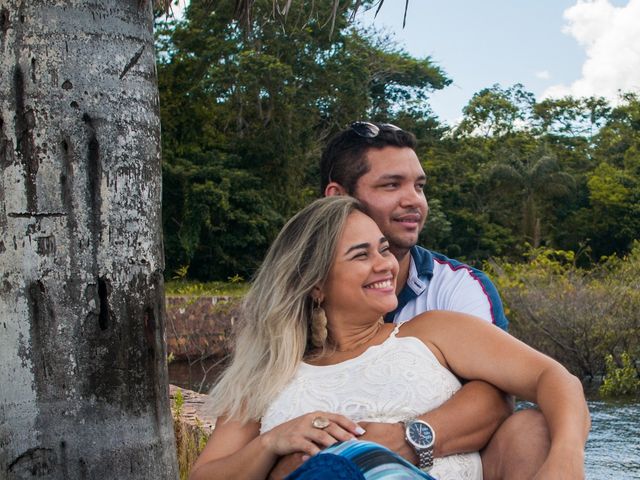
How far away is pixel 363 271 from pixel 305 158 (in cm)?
3099

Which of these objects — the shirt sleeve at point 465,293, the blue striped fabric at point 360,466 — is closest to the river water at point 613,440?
the shirt sleeve at point 465,293

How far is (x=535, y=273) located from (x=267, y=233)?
1728cm

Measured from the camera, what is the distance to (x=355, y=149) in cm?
365

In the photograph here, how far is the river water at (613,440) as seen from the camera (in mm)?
9789

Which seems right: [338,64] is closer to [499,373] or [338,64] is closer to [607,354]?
[607,354]

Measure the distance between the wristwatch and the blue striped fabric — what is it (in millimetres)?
324

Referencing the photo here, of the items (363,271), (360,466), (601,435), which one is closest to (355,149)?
(363,271)

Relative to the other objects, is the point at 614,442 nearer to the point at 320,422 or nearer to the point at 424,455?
the point at 424,455

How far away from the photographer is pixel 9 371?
2.77m

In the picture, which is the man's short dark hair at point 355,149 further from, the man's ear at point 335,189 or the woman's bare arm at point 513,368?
the woman's bare arm at point 513,368

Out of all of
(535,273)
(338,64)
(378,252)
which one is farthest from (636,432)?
(338,64)

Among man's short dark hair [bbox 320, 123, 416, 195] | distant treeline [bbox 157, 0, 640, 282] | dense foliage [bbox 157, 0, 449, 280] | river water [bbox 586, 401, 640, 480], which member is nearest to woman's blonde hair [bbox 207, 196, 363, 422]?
man's short dark hair [bbox 320, 123, 416, 195]

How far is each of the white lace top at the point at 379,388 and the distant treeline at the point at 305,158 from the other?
20683 millimetres

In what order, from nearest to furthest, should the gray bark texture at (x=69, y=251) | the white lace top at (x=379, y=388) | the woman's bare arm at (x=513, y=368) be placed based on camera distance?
1. the woman's bare arm at (x=513, y=368)
2. the white lace top at (x=379, y=388)
3. the gray bark texture at (x=69, y=251)
